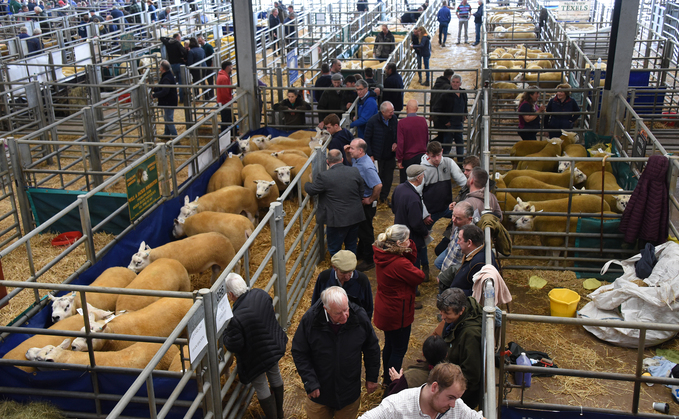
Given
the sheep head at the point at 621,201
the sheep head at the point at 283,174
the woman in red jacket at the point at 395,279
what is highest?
the woman in red jacket at the point at 395,279

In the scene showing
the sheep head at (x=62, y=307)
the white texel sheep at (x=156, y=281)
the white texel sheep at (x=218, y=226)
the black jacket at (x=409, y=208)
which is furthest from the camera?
A: the white texel sheep at (x=218, y=226)

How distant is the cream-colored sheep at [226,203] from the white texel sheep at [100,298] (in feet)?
5.37

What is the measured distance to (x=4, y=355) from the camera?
518 cm

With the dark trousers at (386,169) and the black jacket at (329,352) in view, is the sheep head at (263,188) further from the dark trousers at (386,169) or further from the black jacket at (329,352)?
the black jacket at (329,352)

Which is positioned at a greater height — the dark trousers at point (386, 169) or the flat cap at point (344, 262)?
the flat cap at point (344, 262)

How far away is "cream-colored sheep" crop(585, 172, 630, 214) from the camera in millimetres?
7895

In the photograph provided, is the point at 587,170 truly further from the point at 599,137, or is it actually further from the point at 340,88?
the point at 340,88

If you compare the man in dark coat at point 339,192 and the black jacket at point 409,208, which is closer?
the black jacket at point 409,208

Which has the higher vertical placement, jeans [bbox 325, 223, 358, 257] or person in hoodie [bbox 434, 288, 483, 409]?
person in hoodie [bbox 434, 288, 483, 409]

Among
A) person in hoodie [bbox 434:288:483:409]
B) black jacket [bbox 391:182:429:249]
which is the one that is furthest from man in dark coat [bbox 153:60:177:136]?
person in hoodie [bbox 434:288:483:409]

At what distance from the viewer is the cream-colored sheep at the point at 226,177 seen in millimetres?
9289

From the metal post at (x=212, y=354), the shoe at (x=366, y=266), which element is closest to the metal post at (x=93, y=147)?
the shoe at (x=366, y=266)

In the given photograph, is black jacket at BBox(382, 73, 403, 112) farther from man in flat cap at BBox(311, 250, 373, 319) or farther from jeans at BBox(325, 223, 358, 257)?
man in flat cap at BBox(311, 250, 373, 319)

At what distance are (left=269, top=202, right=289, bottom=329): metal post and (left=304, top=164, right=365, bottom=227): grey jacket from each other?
116 cm
